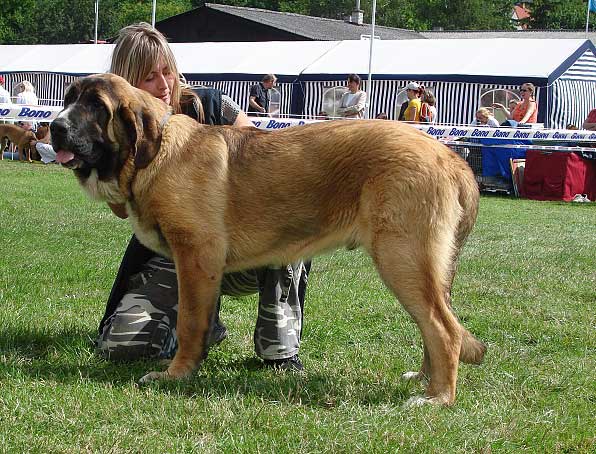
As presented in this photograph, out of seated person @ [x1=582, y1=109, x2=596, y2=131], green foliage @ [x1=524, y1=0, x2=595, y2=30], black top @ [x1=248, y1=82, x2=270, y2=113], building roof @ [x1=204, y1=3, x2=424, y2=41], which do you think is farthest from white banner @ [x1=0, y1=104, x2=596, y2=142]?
green foliage @ [x1=524, y1=0, x2=595, y2=30]

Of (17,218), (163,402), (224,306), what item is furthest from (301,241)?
(17,218)

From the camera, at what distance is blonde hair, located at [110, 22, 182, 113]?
4406 millimetres

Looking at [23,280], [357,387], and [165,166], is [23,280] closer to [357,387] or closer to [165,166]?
[165,166]

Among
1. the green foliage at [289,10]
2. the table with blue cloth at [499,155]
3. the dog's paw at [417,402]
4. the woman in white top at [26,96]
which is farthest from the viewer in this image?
the green foliage at [289,10]

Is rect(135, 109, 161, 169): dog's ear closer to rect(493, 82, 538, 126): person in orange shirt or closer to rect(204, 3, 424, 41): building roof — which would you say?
rect(493, 82, 538, 126): person in orange shirt

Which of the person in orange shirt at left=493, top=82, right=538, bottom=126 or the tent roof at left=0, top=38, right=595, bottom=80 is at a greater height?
the tent roof at left=0, top=38, right=595, bottom=80

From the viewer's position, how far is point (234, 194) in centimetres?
392

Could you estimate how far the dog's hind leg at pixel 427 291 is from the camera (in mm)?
3625

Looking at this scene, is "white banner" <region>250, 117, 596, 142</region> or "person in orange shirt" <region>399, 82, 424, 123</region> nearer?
"white banner" <region>250, 117, 596, 142</region>

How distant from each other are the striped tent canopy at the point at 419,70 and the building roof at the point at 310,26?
10.8 metres

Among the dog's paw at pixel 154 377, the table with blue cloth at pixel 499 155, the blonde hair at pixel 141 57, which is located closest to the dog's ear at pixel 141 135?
the blonde hair at pixel 141 57

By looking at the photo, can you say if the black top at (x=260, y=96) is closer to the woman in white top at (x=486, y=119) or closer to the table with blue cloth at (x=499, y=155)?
the woman in white top at (x=486, y=119)

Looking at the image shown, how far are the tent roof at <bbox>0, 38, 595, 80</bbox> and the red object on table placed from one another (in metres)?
4.37

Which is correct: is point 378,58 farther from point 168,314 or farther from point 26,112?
point 168,314
